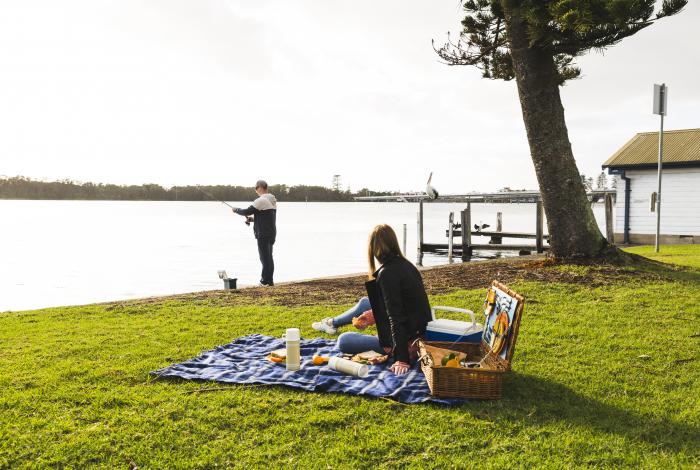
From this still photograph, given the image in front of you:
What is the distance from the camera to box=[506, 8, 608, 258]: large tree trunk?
10461mm

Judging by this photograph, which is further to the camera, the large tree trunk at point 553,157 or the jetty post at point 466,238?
the jetty post at point 466,238

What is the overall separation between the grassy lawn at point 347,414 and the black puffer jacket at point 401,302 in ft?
2.39

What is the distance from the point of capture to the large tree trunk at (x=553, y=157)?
34.3ft

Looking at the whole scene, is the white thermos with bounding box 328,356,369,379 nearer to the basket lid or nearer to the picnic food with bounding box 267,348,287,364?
the picnic food with bounding box 267,348,287,364

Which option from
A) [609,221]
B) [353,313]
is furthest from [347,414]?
[609,221]

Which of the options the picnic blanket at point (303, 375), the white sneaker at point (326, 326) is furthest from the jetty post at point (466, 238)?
the picnic blanket at point (303, 375)

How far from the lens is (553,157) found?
1051cm

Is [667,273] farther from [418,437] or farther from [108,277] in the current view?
[108,277]

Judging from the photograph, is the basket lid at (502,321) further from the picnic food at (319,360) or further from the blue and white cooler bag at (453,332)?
the picnic food at (319,360)

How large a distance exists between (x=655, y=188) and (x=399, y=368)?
830 inches

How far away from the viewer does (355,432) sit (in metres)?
3.85

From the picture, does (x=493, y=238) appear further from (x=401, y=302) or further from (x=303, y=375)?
(x=303, y=375)

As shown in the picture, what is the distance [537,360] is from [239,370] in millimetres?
2830

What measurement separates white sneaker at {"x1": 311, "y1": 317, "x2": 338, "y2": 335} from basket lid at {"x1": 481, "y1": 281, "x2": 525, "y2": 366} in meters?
2.00
